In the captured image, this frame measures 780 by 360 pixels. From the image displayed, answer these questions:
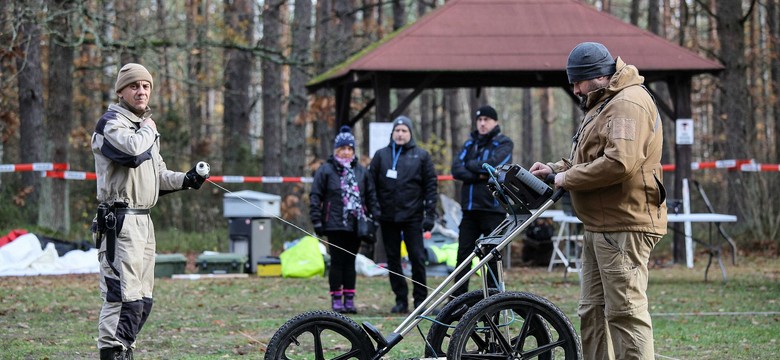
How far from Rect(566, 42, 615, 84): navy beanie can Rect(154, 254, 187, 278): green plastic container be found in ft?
33.1

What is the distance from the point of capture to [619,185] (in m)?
5.55

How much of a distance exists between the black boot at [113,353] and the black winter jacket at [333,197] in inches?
172

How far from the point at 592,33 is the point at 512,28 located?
1.16 meters

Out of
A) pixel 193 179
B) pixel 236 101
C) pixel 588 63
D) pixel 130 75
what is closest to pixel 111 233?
pixel 193 179

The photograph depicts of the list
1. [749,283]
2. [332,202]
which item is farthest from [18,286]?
[749,283]

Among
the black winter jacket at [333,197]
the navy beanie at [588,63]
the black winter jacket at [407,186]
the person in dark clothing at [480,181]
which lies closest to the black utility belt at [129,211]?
the navy beanie at [588,63]

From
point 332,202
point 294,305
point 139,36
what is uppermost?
point 139,36

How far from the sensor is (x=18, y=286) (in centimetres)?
1317

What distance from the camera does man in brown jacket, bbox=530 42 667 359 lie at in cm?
543

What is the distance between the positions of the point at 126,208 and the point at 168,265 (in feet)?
28.9

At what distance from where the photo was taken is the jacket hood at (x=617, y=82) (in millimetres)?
5582

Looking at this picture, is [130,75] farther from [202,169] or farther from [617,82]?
[617,82]

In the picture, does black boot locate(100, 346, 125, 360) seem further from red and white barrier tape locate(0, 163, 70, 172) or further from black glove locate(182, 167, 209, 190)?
red and white barrier tape locate(0, 163, 70, 172)

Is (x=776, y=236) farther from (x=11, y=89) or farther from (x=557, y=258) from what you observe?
(x=11, y=89)
